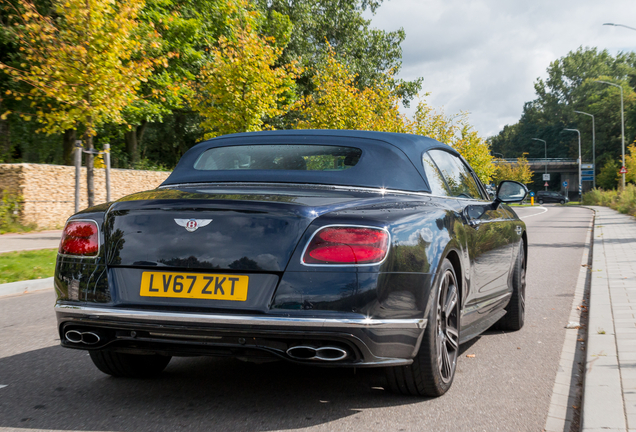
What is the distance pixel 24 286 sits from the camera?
8.73m

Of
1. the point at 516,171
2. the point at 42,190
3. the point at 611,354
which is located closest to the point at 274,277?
the point at 611,354

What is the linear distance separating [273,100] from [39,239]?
8.15m

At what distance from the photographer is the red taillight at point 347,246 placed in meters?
3.18

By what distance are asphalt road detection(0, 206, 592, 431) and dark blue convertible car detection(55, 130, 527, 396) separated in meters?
0.26

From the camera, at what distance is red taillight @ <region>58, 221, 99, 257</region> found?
3504 millimetres

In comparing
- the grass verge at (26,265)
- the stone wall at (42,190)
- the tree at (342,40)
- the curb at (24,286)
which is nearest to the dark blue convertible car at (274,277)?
the curb at (24,286)

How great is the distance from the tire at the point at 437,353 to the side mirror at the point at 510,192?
6.19 ft

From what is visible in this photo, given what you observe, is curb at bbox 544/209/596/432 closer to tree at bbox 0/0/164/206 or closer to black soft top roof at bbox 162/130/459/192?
black soft top roof at bbox 162/130/459/192

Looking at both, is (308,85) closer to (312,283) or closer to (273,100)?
(273,100)

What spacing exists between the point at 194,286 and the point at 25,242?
41.5 feet

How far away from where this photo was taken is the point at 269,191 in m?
3.68

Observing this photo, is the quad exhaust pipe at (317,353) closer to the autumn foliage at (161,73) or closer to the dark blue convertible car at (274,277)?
the dark blue convertible car at (274,277)

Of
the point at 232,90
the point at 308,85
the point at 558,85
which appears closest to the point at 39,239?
the point at 232,90

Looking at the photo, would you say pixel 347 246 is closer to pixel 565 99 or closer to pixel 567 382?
pixel 567 382
